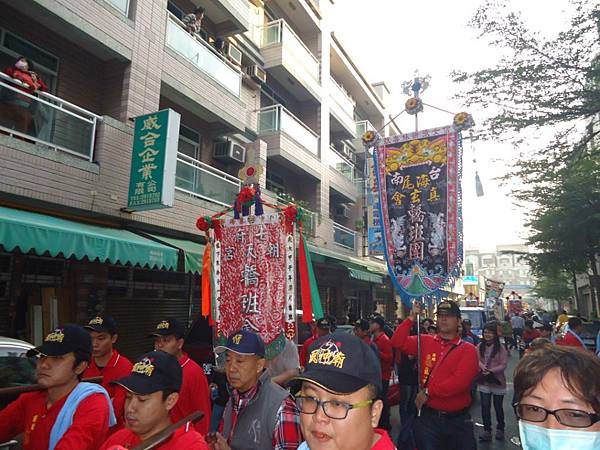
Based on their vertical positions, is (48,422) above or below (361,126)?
below

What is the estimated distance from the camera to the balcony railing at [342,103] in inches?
753

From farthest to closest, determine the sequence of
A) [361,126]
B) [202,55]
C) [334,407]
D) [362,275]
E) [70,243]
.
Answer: [361,126], [362,275], [202,55], [70,243], [334,407]

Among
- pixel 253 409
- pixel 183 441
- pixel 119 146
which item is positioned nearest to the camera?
pixel 183 441

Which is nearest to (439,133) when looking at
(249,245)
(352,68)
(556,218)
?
(249,245)

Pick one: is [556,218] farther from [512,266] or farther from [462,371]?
[512,266]

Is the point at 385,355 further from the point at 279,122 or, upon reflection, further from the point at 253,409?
the point at 279,122

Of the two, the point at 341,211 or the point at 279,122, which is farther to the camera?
the point at 341,211

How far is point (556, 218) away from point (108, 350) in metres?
15.6

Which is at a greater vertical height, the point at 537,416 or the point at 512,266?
the point at 512,266

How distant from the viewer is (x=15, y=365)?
3760 millimetres

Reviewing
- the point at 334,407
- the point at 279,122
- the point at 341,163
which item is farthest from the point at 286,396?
the point at 341,163

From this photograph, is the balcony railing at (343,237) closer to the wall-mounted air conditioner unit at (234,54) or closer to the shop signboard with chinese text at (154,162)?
the wall-mounted air conditioner unit at (234,54)

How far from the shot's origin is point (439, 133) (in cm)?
645

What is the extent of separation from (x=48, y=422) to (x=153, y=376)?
85cm
